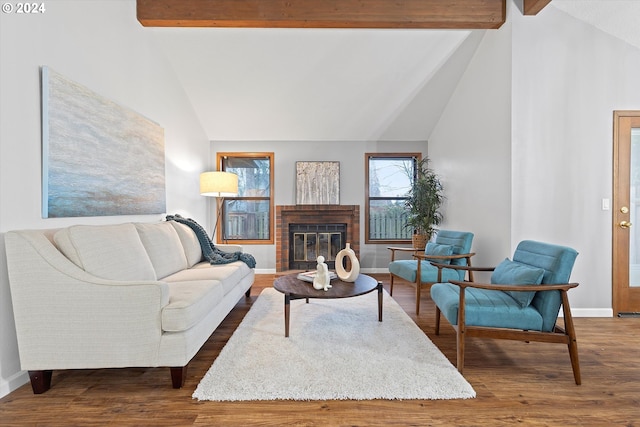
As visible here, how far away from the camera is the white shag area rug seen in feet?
6.10

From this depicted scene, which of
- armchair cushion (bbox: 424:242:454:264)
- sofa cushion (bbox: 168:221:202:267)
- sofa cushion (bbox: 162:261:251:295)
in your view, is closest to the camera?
sofa cushion (bbox: 162:261:251:295)

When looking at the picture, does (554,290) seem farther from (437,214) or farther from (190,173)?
(190,173)

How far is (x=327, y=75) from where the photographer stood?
422 centimetres

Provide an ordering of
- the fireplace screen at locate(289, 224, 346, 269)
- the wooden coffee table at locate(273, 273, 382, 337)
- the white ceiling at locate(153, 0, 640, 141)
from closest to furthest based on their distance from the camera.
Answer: the wooden coffee table at locate(273, 273, 382, 337) < the white ceiling at locate(153, 0, 640, 141) < the fireplace screen at locate(289, 224, 346, 269)

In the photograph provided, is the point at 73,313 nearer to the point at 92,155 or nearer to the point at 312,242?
the point at 92,155

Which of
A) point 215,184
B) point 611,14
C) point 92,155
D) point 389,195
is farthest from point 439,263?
point 92,155

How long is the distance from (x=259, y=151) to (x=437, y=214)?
10.2 feet

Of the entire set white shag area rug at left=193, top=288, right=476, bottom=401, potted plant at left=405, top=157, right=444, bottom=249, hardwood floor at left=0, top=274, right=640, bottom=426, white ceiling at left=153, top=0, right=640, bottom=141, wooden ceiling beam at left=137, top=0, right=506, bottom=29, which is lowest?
hardwood floor at left=0, top=274, right=640, bottom=426

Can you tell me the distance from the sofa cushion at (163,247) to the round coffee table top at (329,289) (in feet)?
3.38

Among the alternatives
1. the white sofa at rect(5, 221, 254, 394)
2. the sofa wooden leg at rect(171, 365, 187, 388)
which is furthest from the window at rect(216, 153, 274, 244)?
the sofa wooden leg at rect(171, 365, 187, 388)

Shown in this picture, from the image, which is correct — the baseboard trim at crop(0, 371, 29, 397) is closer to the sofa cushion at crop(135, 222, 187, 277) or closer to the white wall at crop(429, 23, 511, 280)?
the sofa cushion at crop(135, 222, 187, 277)

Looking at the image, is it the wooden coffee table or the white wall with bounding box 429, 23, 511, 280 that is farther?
the white wall with bounding box 429, 23, 511, 280

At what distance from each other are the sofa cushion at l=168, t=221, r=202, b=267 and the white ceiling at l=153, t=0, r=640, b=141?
2051mm

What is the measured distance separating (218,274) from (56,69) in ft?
6.40
